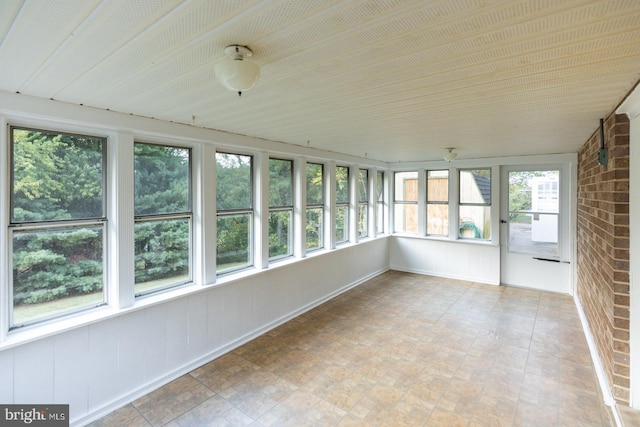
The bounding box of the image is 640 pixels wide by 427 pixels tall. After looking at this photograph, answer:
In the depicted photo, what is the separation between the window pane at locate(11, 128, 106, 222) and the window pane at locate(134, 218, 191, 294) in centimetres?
43

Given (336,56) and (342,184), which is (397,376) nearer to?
(336,56)

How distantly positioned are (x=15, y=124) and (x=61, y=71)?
0.82 m

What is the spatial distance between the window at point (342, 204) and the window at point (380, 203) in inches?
45.2

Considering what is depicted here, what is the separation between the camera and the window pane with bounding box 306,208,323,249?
4.90m

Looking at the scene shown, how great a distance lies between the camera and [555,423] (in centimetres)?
230

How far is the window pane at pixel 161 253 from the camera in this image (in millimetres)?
2830

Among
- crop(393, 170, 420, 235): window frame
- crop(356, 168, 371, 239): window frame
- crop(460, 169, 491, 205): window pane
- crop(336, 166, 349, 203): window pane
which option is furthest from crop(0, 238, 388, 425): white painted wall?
crop(460, 169, 491, 205): window pane

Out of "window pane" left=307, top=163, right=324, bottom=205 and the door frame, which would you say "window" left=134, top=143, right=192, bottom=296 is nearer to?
"window pane" left=307, top=163, right=324, bottom=205

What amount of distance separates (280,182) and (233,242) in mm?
1077

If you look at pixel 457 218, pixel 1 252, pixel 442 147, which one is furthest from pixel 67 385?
pixel 457 218

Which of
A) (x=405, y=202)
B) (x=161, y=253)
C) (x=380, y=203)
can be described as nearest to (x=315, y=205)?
(x=380, y=203)

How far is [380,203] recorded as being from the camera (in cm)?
684

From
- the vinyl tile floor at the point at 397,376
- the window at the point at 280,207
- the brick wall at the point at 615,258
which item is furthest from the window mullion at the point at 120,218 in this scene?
the brick wall at the point at 615,258

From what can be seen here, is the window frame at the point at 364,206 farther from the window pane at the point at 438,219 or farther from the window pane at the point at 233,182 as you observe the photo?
the window pane at the point at 233,182
